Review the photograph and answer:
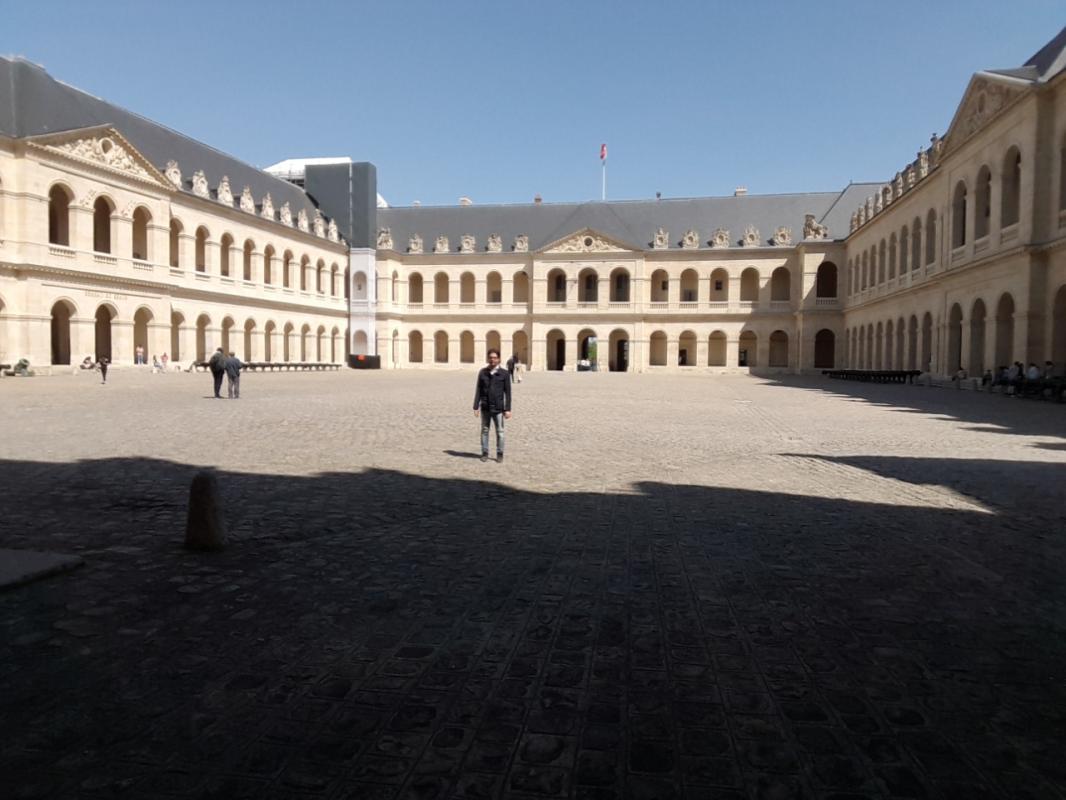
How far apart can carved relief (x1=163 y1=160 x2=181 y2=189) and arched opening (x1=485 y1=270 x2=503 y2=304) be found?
1142 inches

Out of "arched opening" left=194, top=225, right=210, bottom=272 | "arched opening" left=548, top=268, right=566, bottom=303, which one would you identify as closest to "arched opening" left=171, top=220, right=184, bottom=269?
"arched opening" left=194, top=225, right=210, bottom=272

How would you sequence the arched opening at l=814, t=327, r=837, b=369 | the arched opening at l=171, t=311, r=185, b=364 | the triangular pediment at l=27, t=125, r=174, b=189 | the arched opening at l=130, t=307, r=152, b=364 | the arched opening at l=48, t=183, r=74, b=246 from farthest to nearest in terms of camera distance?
the arched opening at l=814, t=327, r=837, b=369
the arched opening at l=171, t=311, r=185, b=364
the arched opening at l=130, t=307, r=152, b=364
the arched opening at l=48, t=183, r=74, b=246
the triangular pediment at l=27, t=125, r=174, b=189

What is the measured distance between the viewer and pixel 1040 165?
1000 inches

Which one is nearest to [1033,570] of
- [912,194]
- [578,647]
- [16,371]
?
[578,647]

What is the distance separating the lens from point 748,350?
63.2m

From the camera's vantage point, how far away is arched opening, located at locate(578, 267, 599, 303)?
63.9 metres

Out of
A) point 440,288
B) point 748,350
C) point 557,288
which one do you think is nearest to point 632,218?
point 557,288

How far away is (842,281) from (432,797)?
6094 centimetres

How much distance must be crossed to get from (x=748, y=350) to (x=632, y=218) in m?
16.4

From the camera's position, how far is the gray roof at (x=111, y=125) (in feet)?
112

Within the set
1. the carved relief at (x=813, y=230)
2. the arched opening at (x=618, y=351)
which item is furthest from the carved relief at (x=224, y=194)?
the carved relief at (x=813, y=230)

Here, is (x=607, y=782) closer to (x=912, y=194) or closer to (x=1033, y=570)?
(x=1033, y=570)

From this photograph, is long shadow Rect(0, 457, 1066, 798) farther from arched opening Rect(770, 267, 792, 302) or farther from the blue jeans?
arched opening Rect(770, 267, 792, 302)

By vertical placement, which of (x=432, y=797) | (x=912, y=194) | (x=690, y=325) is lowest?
(x=432, y=797)
